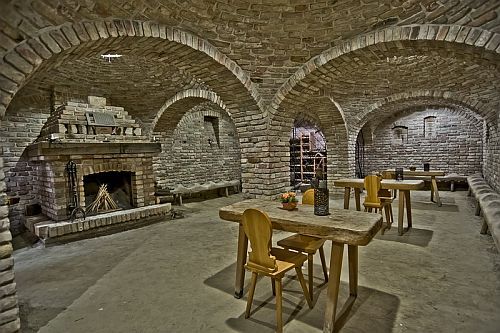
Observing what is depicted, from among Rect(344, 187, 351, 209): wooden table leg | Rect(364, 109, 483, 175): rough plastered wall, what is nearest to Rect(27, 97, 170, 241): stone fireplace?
Rect(344, 187, 351, 209): wooden table leg

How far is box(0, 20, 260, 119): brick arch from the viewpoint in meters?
2.29

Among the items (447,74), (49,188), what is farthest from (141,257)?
(447,74)

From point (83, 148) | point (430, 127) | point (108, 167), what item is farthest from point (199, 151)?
point (430, 127)

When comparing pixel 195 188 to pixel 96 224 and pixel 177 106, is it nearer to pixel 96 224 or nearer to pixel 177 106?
pixel 177 106

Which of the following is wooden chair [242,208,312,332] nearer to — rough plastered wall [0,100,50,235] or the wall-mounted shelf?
rough plastered wall [0,100,50,235]

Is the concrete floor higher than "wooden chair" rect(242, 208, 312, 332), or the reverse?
"wooden chair" rect(242, 208, 312, 332)

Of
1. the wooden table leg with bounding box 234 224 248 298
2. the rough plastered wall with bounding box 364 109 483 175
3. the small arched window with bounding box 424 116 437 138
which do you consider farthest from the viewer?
the small arched window with bounding box 424 116 437 138

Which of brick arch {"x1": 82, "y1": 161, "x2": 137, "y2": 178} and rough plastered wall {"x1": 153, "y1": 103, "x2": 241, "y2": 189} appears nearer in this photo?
brick arch {"x1": 82, "y1": 161, "x2": 137, "y2": 178}

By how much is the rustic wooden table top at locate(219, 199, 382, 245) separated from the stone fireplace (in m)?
3.78

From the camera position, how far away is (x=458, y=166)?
418 inches

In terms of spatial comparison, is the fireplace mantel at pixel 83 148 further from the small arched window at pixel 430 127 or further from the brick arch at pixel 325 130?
the small arched window at pixel 430 127

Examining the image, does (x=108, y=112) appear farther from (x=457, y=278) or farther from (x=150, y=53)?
(x=457, y=278)

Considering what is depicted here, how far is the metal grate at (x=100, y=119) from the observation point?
5.42m

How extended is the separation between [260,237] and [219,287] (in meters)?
1.15
